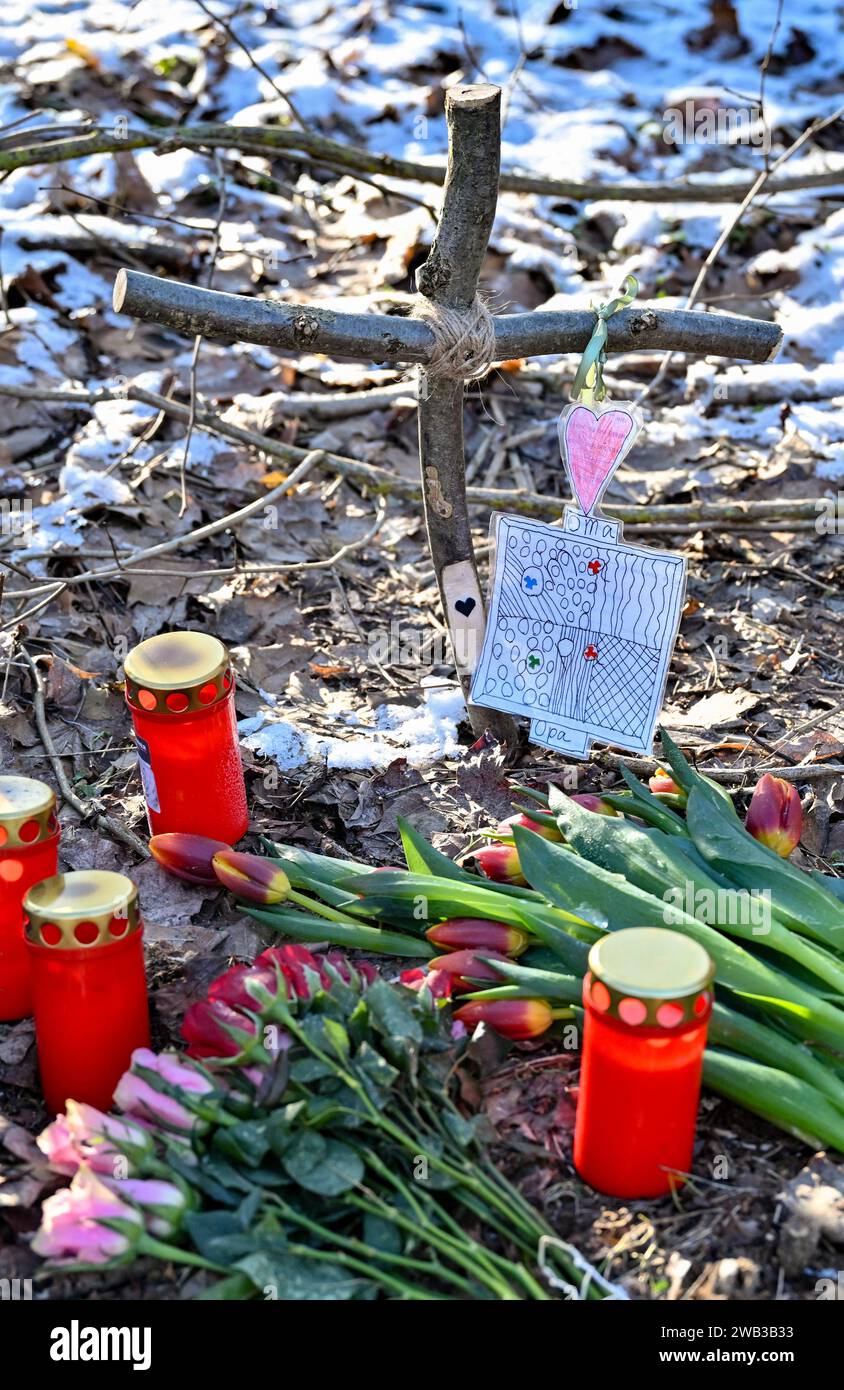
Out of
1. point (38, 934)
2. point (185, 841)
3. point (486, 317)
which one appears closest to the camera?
point (38, 934)

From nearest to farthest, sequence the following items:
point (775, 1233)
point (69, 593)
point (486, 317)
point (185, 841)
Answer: point (775, 1233)
point (185, 841)
point (486, 317)
point (69, 593)

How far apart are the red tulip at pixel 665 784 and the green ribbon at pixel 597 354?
651mm

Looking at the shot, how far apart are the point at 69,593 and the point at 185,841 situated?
3.69 ft

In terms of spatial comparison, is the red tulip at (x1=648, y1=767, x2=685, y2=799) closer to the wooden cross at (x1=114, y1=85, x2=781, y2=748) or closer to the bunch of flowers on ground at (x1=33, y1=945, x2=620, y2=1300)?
the wooden cross at (x1=114, y1=85, x2=781, y2=748)

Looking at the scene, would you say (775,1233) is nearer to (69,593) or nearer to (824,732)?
(824,732)

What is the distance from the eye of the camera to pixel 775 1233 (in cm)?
161

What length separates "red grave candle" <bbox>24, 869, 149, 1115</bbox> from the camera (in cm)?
172

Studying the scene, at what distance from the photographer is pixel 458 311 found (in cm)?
228

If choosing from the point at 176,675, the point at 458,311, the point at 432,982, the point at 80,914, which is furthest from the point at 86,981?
the point at 458,311

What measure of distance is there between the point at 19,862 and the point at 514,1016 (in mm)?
733

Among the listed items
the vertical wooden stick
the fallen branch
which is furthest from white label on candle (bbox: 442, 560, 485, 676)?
the fallen branch

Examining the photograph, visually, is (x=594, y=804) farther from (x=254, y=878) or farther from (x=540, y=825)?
(x=254, y=878)
